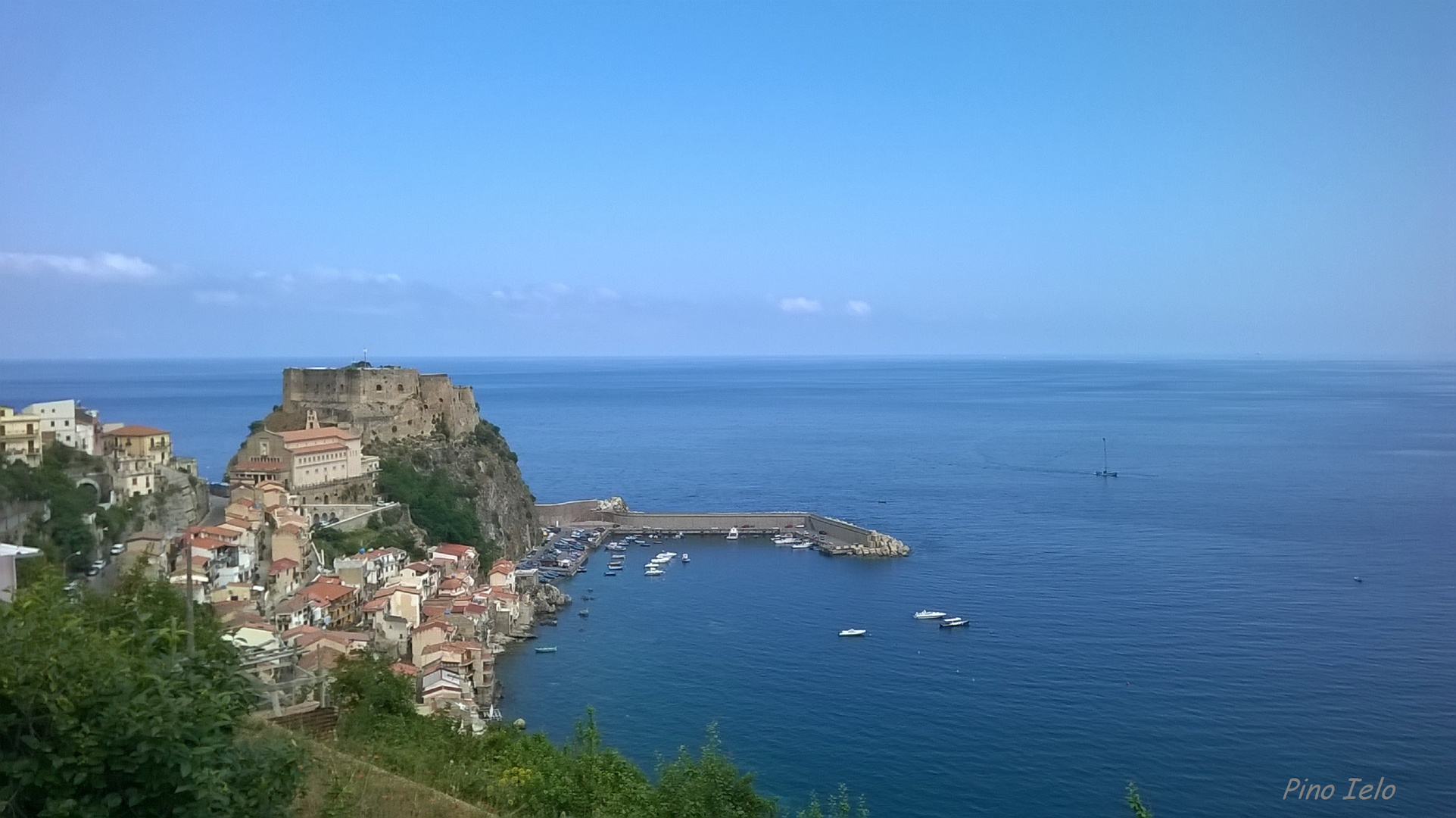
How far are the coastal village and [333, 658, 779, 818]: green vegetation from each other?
74cm

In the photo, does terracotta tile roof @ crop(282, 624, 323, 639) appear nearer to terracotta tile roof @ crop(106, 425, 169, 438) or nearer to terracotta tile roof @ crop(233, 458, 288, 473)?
terracotta tile roof @ crop(106, 425, 169, 438)

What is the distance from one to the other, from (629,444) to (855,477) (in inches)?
656

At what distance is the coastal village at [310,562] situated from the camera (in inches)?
547

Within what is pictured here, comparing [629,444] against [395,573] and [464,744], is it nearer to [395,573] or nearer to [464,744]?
[395,573]

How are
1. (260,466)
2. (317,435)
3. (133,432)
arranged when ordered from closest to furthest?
1. (133,432)
2. (260,466)
3. (317,435)

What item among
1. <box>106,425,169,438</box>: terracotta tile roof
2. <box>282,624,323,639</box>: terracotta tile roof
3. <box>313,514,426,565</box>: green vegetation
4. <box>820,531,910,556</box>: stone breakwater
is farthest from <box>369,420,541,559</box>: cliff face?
<box>282,624,323,639</box>: terracotta tile roof

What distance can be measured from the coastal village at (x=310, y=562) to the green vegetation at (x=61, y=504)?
0.77ft

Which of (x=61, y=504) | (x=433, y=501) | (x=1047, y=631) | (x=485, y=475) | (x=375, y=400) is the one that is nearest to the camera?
(x=61, y=504)

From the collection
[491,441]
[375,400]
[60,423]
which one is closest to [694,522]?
[491,441]

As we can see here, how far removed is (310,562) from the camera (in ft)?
58.3

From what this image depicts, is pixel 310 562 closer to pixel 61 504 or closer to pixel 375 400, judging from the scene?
pixel 61 504

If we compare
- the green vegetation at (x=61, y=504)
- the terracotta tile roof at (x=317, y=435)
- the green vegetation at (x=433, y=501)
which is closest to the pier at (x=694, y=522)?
the green vegetation at (x=433, y=501)

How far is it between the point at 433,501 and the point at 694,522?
32.1ft

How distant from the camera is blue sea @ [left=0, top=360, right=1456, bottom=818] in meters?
13.3
